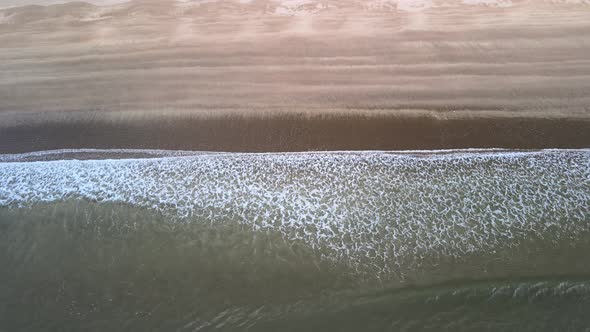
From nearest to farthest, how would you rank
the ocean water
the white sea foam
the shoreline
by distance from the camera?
1. the ocean water
2. the white sea foam
3. the shoreline

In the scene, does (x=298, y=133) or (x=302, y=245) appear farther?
(x=298, y=133)

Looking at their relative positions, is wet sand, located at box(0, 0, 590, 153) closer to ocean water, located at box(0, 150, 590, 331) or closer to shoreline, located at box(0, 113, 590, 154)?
shoreline, located at box(0, 113, 590, 154)

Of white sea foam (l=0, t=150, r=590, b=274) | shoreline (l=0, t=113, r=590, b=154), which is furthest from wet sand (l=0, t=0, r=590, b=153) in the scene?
Result: white sea foam (l=0, t=150, r=590, b=274)

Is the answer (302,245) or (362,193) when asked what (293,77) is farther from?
(302,245)

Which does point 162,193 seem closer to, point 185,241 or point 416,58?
point 185,241

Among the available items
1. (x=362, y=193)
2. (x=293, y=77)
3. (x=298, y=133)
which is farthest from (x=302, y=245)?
(x=293, y=77)

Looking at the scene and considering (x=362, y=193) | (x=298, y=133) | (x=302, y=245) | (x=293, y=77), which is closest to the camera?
(x=302, y=245)

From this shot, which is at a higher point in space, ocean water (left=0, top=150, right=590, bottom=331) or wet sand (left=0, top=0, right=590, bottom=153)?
wet sand (left=0, top=0, right=590, bottom=153)

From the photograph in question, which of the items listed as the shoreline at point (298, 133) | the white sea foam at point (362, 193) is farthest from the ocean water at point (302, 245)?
the shoreline at point (298, 133)
